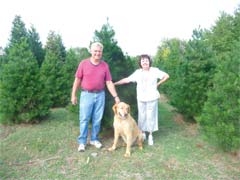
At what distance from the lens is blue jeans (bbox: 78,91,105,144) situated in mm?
5941

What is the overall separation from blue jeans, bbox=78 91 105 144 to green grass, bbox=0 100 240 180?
42 cm

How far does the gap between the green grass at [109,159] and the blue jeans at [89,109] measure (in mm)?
420

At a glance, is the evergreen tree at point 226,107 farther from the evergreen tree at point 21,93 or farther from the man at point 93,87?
the evergreen tree at point 21,93

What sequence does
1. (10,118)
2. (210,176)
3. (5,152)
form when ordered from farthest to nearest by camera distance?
(10,118)
(5,152)
(210,176)

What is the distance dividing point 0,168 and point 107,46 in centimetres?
307

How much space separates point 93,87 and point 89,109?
17.3 inches

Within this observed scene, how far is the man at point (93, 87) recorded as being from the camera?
580cm

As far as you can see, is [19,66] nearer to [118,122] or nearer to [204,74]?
[118,122]

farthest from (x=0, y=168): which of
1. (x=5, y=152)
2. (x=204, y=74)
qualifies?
(x=204, y=74)

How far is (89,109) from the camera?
5.98m

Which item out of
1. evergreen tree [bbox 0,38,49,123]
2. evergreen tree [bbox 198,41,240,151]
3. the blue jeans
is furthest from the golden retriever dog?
evergreen tree [bbox 0,38,49,123]

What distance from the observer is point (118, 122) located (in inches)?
227

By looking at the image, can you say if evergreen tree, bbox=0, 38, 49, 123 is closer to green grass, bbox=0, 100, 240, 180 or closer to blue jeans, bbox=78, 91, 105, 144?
green grass, bbox=0, 100, 240, 180

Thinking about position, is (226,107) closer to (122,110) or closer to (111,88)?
(122,110)
